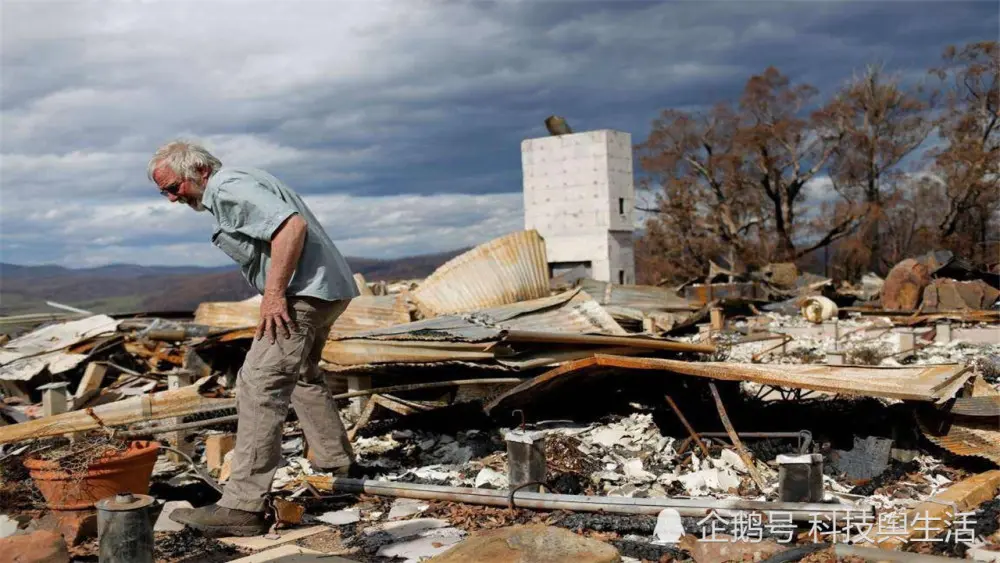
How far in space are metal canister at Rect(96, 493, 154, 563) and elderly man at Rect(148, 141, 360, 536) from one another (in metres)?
0.61

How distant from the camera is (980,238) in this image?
29.7m

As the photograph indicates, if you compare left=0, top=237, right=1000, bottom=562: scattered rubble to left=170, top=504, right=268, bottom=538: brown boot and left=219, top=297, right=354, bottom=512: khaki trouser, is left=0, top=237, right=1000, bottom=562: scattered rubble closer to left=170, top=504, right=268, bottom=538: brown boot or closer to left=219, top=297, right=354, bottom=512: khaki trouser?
left=170, top=504, right=268, bottom=538: brown boot

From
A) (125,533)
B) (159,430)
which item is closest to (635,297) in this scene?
(159,430)

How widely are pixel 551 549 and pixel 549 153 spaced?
23.2 metres

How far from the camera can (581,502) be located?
3975 mm

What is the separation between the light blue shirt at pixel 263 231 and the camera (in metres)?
3.96

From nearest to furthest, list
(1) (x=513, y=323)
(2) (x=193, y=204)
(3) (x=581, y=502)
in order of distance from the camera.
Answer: (3) (x=581, y=502) < (2) (x=193, y=204) < (1) (x=513, y=323)

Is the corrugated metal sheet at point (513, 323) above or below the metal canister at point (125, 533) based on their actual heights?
above

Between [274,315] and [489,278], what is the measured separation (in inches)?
180

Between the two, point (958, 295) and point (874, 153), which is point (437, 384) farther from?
point (874, 153)

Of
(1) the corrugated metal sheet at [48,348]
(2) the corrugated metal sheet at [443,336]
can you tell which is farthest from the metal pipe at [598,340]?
(1) the corrugated metal sheet at [48,348]

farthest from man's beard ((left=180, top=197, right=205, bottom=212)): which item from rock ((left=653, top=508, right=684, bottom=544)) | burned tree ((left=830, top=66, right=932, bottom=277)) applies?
burned tree ((left=830, top=66, right=932, bottom=277))

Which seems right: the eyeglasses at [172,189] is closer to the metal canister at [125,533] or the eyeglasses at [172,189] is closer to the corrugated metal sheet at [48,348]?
the metal canister at [125,533]

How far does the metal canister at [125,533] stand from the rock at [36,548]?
199 millimetres
